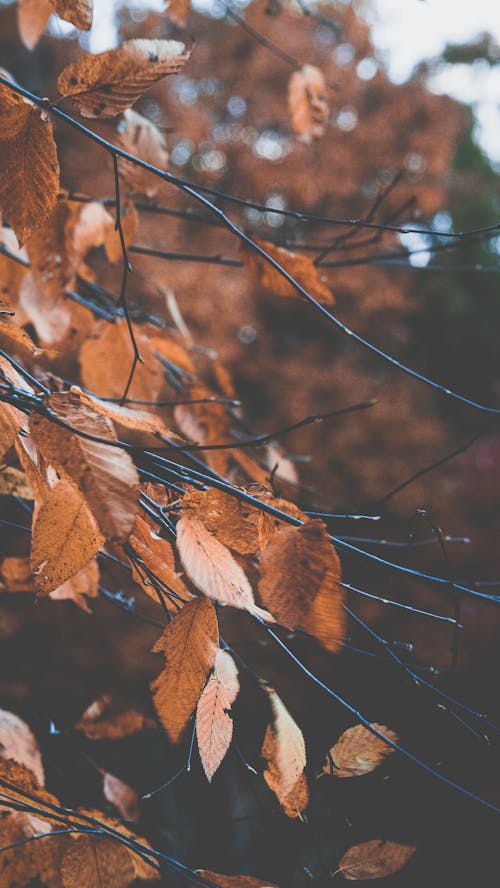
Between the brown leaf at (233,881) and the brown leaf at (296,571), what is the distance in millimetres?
317

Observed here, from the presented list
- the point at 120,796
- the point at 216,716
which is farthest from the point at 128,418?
the point at 120,796

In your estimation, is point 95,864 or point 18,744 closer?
point 95,864

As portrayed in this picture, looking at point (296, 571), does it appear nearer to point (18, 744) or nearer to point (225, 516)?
point (225, 516)

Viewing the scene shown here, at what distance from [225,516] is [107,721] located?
2.14 feet

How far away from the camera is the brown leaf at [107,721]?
1.01 m

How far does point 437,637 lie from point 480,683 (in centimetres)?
107

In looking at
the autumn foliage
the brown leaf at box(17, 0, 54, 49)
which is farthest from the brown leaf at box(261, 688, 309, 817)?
the brown leaf at box(17, 0, 54, 49)

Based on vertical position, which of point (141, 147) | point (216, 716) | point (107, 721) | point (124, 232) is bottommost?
point (107, 721)

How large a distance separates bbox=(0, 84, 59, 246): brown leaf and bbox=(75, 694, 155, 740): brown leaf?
2.54 feet

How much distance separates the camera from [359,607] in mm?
4703

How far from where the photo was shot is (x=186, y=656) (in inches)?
22.0

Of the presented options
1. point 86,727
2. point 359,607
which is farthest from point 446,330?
point 86,727

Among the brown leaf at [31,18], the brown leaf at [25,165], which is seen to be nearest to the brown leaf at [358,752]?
the brown leaf at [25,165]

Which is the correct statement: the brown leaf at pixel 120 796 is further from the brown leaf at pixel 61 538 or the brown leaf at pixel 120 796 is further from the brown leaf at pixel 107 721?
the brown leaf at pixel 61 538
